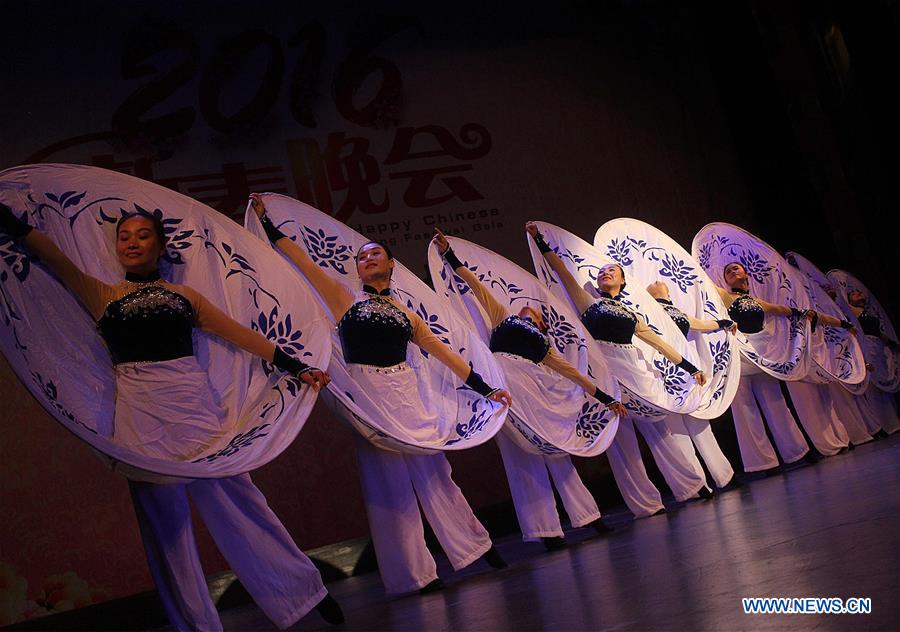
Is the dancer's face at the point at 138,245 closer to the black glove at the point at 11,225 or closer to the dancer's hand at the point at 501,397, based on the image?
the black glove at the point at 11,225

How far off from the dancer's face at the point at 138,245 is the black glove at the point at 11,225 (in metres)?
0.28

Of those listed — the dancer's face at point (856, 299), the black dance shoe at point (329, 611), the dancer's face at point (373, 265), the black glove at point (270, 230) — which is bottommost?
the black dance shoe at point (329, 611)

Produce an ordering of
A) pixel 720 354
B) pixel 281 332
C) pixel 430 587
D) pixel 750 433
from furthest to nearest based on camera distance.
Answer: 1. pixel 750 433
2. pixel 720 354
3. pixel 430 587
4. pixel 281 332

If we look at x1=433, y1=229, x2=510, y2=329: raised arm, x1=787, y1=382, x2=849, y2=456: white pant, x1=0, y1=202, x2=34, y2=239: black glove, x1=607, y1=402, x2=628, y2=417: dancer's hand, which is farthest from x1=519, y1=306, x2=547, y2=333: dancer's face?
x1=787, y1=382, x2=849, y2=456: white pant

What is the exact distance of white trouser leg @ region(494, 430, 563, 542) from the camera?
12.9 ft

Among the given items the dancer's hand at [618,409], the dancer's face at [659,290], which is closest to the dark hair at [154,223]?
the dancer's hand at [618,409]

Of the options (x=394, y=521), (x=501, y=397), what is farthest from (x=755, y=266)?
(x=394, y=521)

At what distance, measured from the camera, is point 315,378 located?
286 centimetres

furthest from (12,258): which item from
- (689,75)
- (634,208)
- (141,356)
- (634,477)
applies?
(689,75)

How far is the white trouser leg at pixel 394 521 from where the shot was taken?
317 cm

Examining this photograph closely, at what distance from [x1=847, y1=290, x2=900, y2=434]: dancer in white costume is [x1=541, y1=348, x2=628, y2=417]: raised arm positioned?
428cm

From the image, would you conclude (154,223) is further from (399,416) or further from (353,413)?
(399,416)

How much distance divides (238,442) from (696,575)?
4.63 feet

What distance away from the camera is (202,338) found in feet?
9.20
